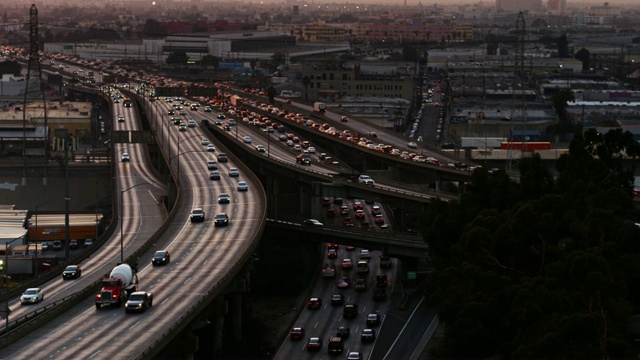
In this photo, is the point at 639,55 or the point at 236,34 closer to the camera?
the point at 639,55

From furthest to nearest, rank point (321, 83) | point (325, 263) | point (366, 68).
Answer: point (366, 68), point (321, 83), point (325, 263)

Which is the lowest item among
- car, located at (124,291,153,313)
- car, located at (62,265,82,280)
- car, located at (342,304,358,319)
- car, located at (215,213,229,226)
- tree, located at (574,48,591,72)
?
car, located at (342,304,358,319)

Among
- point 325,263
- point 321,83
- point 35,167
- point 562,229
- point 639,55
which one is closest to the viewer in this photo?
point 562,229

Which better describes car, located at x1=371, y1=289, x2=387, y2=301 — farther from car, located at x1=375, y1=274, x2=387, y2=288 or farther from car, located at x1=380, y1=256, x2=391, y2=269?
car, located at x1=380, y1=256, x2=391, y2=269

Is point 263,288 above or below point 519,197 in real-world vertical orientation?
below

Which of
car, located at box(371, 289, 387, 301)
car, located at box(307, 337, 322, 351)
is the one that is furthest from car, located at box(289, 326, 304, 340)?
car, located at box(371, 289, 387, 301)

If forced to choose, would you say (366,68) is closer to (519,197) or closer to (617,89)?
(617,89)

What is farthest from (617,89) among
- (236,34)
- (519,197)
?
(236,34)
